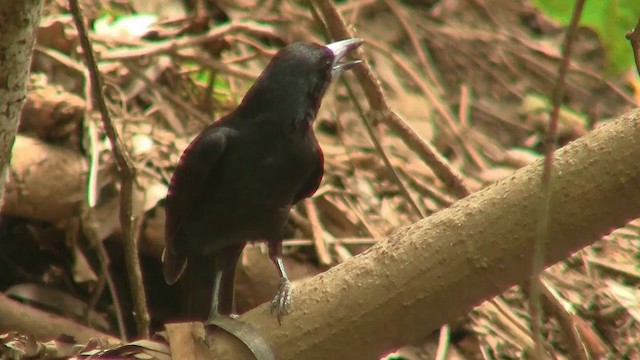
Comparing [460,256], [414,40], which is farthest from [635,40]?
[414,40]

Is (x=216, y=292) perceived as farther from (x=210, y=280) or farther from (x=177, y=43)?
(x=177, y=43)

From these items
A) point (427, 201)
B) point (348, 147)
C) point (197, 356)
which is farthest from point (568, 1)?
point (348, 147)

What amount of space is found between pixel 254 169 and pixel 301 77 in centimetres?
38

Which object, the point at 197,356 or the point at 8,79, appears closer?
the point at 8,79

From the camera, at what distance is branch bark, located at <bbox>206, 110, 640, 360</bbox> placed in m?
2.06

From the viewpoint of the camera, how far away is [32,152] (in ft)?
12.4

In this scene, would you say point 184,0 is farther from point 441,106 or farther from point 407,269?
point 407,269

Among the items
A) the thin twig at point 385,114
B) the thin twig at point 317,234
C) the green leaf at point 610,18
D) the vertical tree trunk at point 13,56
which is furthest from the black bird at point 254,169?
the green leaf at point 610,18

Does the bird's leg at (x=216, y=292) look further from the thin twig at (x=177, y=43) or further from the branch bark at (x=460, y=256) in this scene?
the thin twig at (x=177, y=43)

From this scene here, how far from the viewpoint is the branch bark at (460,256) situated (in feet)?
6.75

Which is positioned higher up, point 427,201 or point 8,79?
point 427,201

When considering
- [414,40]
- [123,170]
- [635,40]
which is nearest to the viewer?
[635,40]

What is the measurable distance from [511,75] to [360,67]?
2811 mm

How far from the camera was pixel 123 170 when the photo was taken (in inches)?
121
